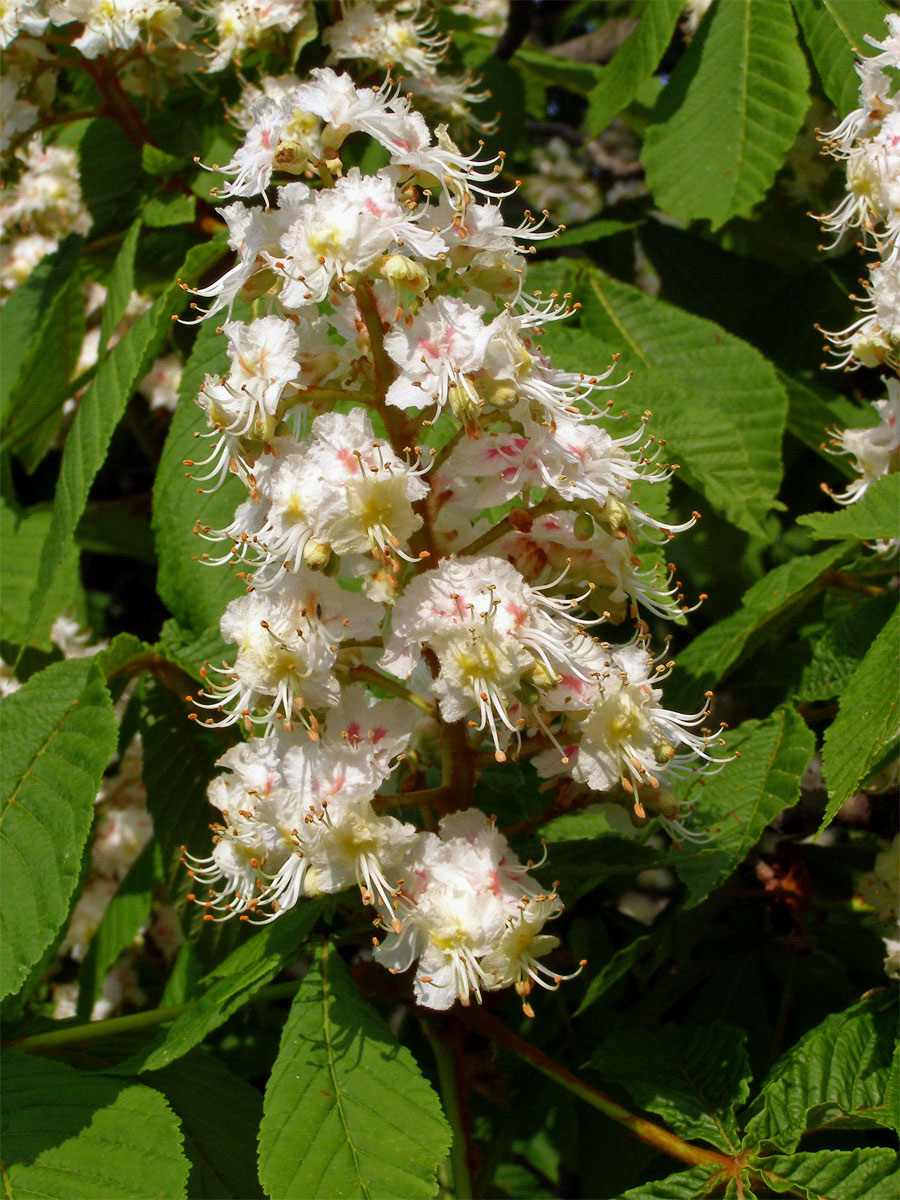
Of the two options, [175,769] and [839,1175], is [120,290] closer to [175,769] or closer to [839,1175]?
[175,769]

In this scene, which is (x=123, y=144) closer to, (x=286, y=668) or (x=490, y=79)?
(x=490, y=79)

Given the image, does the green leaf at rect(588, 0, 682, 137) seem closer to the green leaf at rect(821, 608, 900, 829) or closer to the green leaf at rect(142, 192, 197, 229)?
the green leaf at rect(142, 192, 197, 229)

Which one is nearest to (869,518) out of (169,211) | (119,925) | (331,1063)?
(331,1063)

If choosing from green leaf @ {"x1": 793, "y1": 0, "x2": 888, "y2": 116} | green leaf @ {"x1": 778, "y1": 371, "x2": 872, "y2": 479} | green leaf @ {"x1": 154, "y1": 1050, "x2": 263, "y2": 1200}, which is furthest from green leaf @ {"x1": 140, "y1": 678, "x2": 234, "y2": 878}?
green leaf @ {"x1": 793, "y1": 0, "x2": 888, "y2": 116}

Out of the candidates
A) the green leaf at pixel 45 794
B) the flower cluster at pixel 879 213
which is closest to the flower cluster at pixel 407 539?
the green leaf at pixel 45 794

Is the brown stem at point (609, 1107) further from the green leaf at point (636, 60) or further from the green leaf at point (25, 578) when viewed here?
the green leaf at point (636, 60)

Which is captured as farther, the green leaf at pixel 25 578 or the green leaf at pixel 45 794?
the green leaf at pixel 25 578

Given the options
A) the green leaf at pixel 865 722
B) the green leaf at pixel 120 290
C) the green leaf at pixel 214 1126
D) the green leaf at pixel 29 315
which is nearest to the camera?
the green leaf at pixel 865 722
